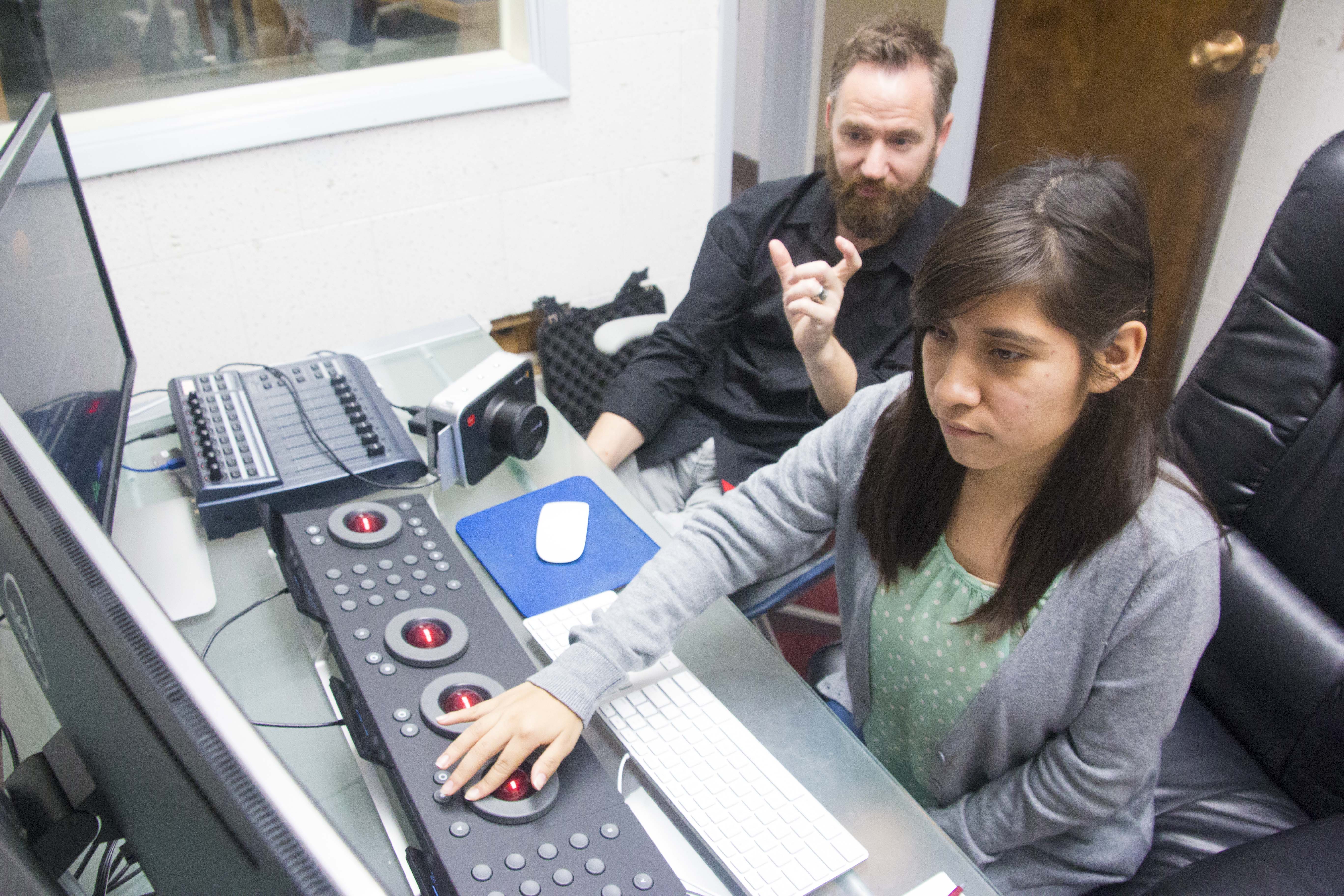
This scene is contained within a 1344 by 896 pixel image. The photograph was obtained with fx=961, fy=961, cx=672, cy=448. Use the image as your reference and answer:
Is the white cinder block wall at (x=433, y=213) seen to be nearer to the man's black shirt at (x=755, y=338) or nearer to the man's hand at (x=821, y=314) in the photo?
the man's black shirt at (x=755, y=338)

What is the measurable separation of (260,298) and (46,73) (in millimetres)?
530

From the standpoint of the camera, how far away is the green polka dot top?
3.10 ft

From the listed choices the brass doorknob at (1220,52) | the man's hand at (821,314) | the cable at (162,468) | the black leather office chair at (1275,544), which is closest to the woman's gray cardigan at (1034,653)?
the black leather office chair at (1275,544)

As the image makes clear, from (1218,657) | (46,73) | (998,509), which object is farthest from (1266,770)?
(46,73)

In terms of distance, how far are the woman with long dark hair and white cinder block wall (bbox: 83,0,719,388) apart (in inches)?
50.7

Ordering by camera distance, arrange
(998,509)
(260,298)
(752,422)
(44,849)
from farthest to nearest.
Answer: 1. (260,298)
2. (752,422)
3. (998,509)
4. (44,849)

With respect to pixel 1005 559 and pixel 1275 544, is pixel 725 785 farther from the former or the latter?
A: pixel 1275 544

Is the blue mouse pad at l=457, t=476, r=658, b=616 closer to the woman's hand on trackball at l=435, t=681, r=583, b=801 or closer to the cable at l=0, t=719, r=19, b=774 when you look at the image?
the woman's hand on trackball at l=435, t=681, r=583, b=801

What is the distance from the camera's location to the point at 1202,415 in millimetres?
1124

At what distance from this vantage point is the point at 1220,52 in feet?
6.33

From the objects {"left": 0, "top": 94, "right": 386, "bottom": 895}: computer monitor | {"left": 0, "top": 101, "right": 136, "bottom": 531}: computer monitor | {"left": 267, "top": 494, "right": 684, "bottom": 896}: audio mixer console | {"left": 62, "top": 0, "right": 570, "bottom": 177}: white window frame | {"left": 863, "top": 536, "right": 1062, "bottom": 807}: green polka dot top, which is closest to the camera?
{"left": 0, "top": 94, "right": 386, "bottom": 895}: computer monitor

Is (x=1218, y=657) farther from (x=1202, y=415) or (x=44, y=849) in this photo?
(x=44, y=849)

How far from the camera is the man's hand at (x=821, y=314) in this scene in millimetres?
1288

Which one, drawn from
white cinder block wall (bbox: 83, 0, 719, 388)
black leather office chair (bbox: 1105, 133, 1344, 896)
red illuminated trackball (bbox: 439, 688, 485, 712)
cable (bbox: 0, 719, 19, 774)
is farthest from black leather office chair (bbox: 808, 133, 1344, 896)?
white cinder block wall (bbox: 83, 0, 719, 388)
